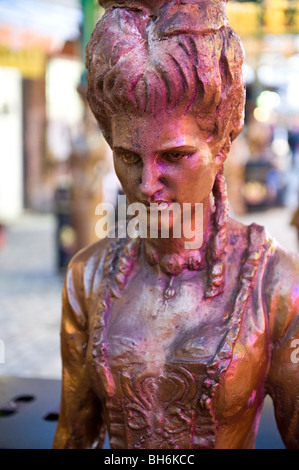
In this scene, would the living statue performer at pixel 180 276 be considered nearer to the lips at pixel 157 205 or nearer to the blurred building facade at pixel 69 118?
the lips at pixel 157 205

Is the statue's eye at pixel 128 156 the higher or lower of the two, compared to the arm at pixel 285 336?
higher

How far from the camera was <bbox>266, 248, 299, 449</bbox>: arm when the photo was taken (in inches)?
50.6

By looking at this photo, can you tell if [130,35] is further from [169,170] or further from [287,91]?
[287,91]

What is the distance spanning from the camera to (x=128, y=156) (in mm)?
1244

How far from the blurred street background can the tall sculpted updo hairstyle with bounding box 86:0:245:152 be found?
206cm

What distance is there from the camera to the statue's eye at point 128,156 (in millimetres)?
1231

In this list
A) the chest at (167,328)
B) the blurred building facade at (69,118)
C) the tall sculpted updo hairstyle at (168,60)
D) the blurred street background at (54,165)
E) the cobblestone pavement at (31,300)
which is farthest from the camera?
the blurred building facade at (69,118)

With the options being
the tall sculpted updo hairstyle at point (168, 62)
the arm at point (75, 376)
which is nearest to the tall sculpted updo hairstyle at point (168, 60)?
the tall sculpted updo hairstyle at point (168, 62)

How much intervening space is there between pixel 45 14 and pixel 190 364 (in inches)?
325

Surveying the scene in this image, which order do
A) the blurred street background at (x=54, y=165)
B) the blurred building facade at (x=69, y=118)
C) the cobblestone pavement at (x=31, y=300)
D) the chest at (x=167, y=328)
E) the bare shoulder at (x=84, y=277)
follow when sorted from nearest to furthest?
the chest at (x=167, y=328)
the bare shoulder at (x=84, y=277)
the cobblestone pavement at (x=31, y=300)
the blurred street background at (x=54, y=165)
the blurred building facade at (x=69, y=118)

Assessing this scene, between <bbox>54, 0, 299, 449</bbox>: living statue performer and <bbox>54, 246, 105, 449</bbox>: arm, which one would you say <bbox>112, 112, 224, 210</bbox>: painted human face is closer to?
<bbox>54, 0, 299, 449</bbox>: living statue performer

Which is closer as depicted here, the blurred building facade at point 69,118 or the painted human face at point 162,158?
the painted human face at point 162,158

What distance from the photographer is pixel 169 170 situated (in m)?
1.21

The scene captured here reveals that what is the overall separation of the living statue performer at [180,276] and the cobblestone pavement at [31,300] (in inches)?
106
